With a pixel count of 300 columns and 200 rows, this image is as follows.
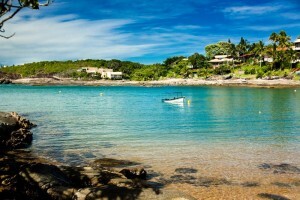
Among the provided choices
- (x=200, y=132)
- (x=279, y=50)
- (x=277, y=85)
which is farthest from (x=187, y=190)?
(x=279, y=50)

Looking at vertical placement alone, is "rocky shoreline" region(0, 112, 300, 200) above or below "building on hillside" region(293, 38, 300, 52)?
below

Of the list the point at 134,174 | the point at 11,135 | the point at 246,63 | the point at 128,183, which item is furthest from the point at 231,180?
the point at 246,63

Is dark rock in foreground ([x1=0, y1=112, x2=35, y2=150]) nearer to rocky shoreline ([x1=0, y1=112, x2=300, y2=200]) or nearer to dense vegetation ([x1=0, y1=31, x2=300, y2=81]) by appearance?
rocky shoreline ([x1=0, y1=112, x2=300, y2=200])

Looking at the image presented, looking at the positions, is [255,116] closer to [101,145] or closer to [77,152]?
[101,145]

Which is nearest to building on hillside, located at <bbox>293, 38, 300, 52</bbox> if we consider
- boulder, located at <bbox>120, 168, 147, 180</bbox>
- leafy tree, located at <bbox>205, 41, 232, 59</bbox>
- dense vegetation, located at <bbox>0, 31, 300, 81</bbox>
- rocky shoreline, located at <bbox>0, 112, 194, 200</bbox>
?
dense vegetation, located at <bbox>0, 31, 300, 81</bbox>

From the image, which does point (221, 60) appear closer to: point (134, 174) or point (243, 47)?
point (243, 47)

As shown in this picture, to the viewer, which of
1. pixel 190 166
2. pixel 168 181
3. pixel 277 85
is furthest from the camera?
pixel 277 85

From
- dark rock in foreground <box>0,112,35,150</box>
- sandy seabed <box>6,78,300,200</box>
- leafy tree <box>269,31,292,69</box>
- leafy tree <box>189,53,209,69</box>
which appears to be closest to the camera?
sandy seabed <box>6,78,300,200</box>

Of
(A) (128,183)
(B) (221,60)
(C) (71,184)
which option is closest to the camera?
(C) (71,184)

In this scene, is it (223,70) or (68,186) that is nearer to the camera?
(68,186)

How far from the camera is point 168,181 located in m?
15.7

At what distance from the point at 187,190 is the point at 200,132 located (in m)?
15.3

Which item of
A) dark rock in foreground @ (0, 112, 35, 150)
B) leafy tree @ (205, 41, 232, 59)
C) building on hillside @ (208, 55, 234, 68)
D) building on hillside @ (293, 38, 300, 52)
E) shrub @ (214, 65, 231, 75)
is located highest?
leafy tree @ (205, 41, 232, 59)

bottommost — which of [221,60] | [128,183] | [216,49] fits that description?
[128,183]
